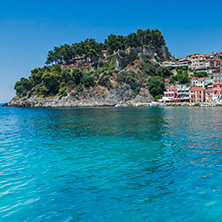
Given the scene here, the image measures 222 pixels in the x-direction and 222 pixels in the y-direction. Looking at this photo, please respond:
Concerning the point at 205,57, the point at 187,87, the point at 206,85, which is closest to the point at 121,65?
the point at 187,87

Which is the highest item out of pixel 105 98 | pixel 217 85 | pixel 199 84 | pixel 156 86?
pixel 199 84

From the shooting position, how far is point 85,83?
92.2m

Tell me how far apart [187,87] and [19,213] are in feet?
290

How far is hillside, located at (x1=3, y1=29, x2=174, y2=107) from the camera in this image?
9275cm

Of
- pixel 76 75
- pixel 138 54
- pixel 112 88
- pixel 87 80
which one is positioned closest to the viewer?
pixel 87 80

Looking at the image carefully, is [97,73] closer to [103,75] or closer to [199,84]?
[103,75]

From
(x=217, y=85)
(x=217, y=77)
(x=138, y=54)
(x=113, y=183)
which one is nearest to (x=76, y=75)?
(x=138, y=54)

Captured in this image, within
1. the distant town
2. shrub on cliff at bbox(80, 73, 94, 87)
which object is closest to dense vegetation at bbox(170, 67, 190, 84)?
the distant town

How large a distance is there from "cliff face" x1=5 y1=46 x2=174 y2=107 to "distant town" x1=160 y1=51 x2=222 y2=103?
10435 mm

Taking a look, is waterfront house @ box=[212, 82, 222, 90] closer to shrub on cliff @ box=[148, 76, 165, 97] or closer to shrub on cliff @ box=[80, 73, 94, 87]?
shrub on cliff @ box=[148, 76, 165, 97]

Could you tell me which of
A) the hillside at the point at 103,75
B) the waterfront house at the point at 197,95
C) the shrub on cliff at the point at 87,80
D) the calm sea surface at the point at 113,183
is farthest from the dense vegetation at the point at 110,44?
the calm sea surface at the point at 113,183

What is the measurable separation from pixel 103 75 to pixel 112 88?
22.7 feet

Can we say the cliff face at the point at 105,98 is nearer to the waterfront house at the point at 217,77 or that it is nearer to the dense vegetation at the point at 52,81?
the dense vegetation at the point at 52,81

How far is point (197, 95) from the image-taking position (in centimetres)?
8419
